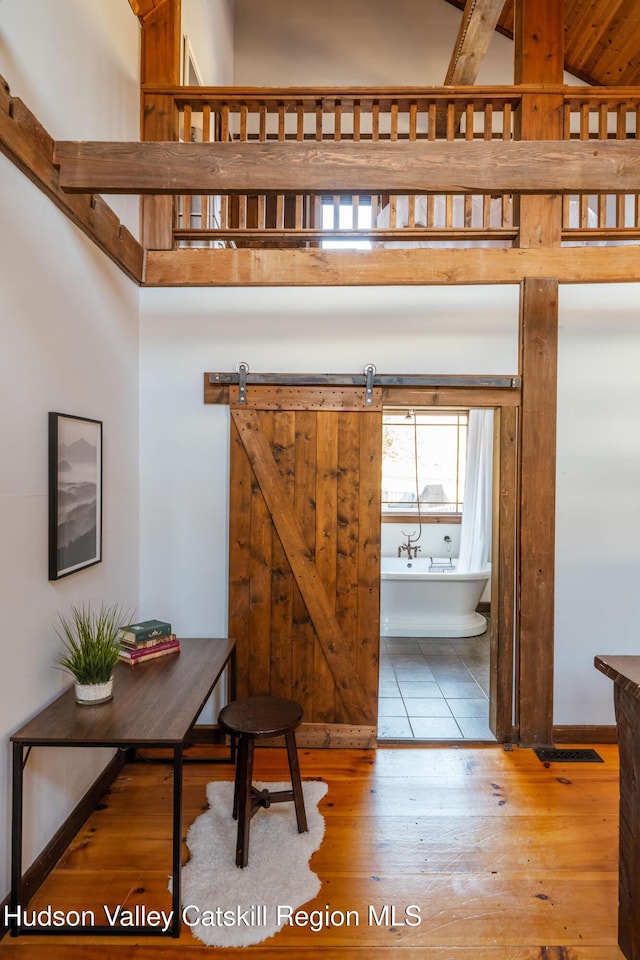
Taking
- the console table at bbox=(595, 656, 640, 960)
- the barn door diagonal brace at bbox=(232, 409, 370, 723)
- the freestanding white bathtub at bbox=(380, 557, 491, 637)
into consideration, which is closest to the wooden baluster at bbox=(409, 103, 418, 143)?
the barn door diagonal brace at bbox=(232, 409, 370, 723)

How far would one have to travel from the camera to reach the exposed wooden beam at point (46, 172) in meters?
1.76

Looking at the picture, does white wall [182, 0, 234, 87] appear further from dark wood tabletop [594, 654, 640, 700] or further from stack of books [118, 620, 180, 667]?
dark wood tabletop [594, 654, 640, 700]

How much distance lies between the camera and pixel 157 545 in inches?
123

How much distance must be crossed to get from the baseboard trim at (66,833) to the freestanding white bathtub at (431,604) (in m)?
2.75

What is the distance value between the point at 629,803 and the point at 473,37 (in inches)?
170

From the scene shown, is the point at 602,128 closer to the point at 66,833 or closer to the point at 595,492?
the point at 595,492

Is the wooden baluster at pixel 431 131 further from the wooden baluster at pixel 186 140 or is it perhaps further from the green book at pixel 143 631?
the green book at pixel 143 631

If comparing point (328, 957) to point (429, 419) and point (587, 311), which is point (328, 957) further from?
point (429, 419)

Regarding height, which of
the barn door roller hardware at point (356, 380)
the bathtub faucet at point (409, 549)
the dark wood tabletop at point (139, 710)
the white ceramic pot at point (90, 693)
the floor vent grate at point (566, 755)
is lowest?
the floor vent grate at point (566, 755)

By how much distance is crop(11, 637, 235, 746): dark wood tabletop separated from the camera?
181 cm

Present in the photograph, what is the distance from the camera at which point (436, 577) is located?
491 centimetres

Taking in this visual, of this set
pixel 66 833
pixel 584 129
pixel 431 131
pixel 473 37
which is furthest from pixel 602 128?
pixel 66 833

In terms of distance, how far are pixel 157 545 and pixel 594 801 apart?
2503 mm

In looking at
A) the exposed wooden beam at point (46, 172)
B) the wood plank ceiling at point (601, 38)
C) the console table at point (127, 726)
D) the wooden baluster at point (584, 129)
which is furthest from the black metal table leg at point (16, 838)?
the wood plank ceiling at point (601, 38)
